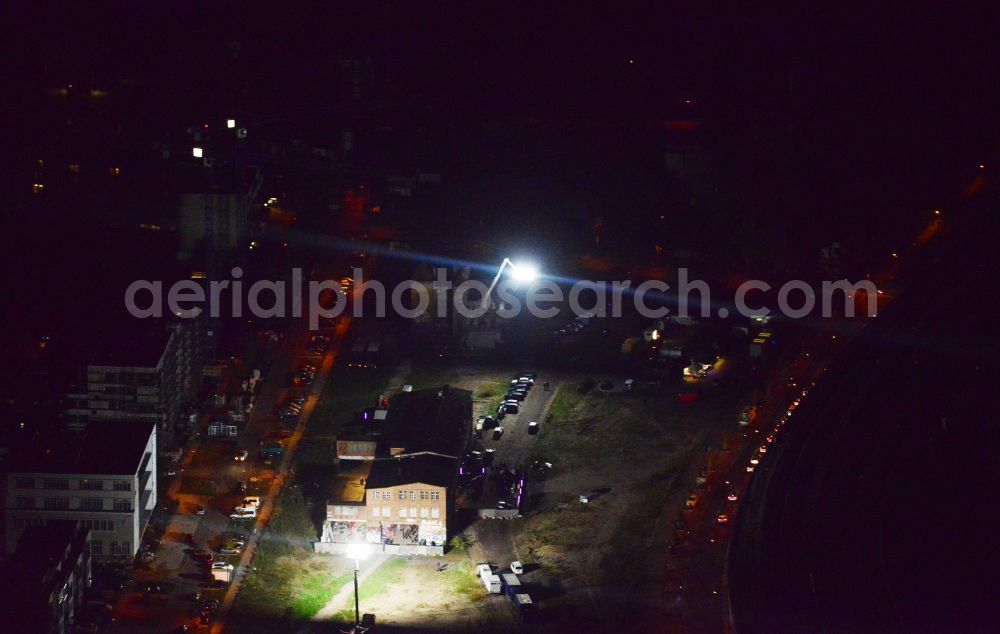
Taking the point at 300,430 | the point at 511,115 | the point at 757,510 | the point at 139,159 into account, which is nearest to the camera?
the point at 757,510

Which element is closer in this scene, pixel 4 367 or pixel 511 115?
pixel 4 367

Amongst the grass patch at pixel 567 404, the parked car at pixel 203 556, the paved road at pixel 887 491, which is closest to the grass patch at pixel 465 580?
the parked car at pixel 203 556

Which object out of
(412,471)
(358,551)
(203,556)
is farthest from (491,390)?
(203,556)

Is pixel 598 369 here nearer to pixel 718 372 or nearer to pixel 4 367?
pixel 718 372

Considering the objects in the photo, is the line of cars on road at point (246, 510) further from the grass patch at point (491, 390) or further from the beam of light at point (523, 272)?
the beam of light at point (523, 272)

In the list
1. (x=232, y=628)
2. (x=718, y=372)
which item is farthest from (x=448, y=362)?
(x=232, y=628)

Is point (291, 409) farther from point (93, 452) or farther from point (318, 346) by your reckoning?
point (93, 452)
